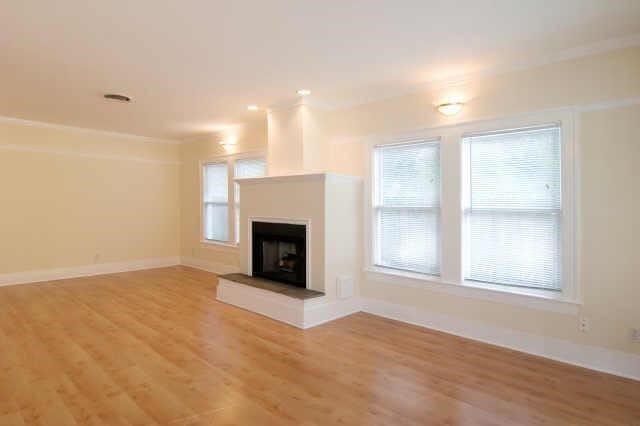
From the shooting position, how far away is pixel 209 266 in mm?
7164

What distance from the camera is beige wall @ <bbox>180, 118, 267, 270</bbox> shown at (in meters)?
6.28

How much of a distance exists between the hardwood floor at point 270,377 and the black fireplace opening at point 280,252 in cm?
77

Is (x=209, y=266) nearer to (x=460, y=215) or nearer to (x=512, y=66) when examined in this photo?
(x=460, y=215)

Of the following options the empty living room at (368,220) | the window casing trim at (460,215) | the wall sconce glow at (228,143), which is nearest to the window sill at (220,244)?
the empty living room at (368,220)

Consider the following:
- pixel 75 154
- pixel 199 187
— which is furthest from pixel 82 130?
pixel 199 187

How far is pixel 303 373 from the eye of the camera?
295 cm

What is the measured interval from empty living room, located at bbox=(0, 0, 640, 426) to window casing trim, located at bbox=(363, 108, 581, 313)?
2 centimetres

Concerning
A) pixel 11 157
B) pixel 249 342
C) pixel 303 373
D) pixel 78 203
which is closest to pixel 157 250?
pixel 78 203

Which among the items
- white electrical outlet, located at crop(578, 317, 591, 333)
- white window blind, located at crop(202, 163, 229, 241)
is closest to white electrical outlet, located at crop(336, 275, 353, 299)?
white electrical outlet, located at crop(578, 317, 591, 333)

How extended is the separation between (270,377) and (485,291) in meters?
2.25

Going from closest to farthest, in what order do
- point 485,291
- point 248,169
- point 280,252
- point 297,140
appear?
point 485,291
point 297,140
point 280,252
point 248,169

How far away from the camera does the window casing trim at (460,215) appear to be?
10.5 ft

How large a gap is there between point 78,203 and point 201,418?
5.84 m

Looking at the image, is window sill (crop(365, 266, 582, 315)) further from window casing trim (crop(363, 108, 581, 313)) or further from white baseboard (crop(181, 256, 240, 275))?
white baseboard (crop(181, 256, 240, 275))
